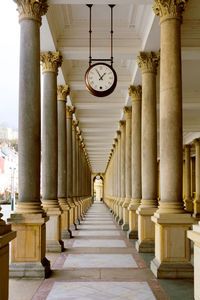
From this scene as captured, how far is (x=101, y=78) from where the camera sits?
11.8 meters

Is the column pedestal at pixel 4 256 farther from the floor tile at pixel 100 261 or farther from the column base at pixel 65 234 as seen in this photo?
the column base at pixel 65 234

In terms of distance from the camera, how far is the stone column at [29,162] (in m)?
9.36

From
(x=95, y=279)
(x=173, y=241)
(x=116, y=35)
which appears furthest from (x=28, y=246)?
(x=116, y=35)

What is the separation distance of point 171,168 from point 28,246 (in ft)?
12.5

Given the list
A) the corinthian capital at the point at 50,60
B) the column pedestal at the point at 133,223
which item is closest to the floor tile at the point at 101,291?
the corinthian capital at the point at 50,60

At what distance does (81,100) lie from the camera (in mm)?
23312

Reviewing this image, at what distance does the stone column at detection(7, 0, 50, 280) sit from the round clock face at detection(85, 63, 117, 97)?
2367 millimetres

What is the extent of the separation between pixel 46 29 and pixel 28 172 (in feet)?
16.0

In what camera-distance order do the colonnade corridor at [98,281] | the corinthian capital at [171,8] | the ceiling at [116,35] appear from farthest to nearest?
1. the ceiling at [116,35]
2. the corinthian capital at [171,8]
3. the colonnade corridor at [98,281]

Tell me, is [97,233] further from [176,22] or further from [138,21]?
[176,22]

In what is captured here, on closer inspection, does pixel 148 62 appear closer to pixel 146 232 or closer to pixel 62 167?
pixel 146 232

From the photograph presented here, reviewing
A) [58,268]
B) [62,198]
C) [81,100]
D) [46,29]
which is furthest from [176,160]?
[81,100]

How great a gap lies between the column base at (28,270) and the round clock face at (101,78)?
17.4 ft

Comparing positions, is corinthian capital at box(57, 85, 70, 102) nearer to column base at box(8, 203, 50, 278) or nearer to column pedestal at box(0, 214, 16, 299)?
column base at box(8, 203, 50, 278)
